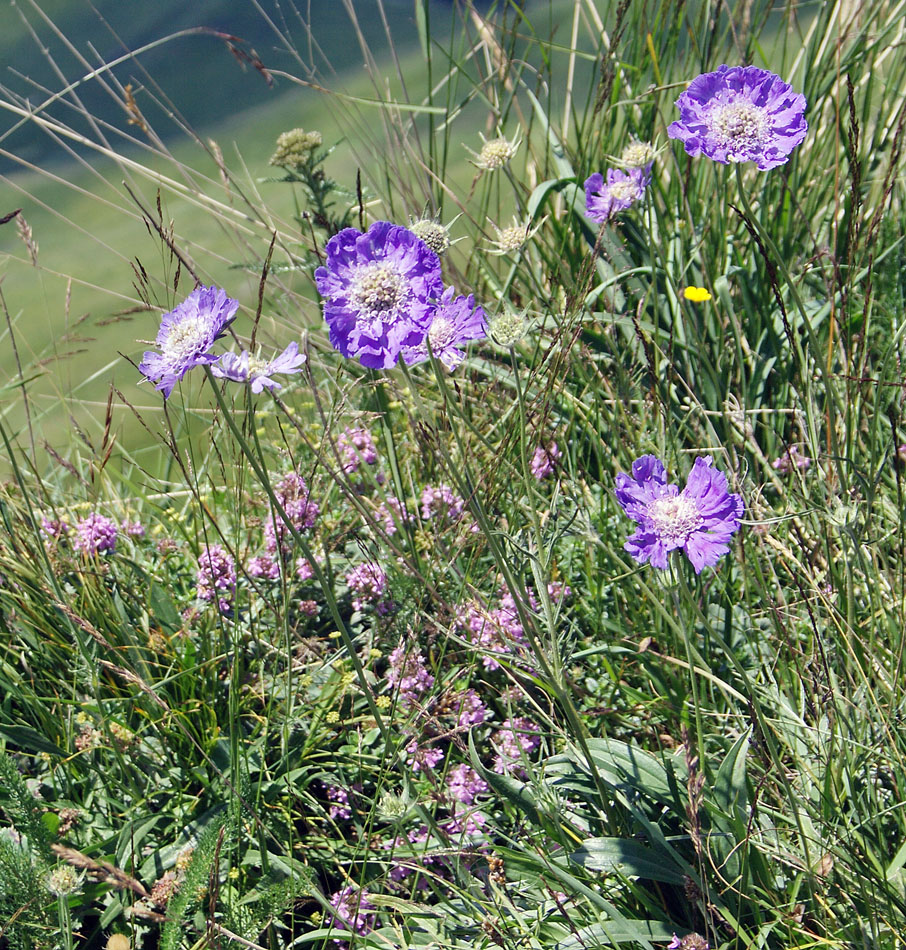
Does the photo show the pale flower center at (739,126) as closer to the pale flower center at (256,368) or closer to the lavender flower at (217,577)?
the pale flower center at (256,368)

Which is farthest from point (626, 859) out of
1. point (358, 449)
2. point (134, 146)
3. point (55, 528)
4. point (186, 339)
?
point (134, 146)

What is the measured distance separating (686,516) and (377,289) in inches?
16.1

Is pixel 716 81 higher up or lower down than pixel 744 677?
higher up

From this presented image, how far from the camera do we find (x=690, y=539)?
956 mm

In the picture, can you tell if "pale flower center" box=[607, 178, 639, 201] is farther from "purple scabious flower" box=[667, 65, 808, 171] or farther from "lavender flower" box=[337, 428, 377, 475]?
"lavender flower" box=[337, 428, 377, 475]

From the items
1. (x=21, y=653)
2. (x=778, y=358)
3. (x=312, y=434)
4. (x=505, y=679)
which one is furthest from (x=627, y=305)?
(x=21, y=653)

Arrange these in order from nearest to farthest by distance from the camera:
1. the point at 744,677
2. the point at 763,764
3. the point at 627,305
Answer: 1. the point at 744,677
2. the point at 763,764
3. the point at 627,305

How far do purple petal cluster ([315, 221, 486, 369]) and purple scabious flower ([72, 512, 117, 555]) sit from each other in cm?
90

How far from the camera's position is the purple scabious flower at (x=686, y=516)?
3.11ft

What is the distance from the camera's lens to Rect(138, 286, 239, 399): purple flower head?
0.89 m

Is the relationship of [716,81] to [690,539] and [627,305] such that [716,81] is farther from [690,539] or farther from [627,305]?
[627,305]

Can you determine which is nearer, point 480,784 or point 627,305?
point 480,784

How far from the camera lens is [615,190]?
5.10 ft

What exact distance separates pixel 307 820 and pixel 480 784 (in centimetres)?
27
